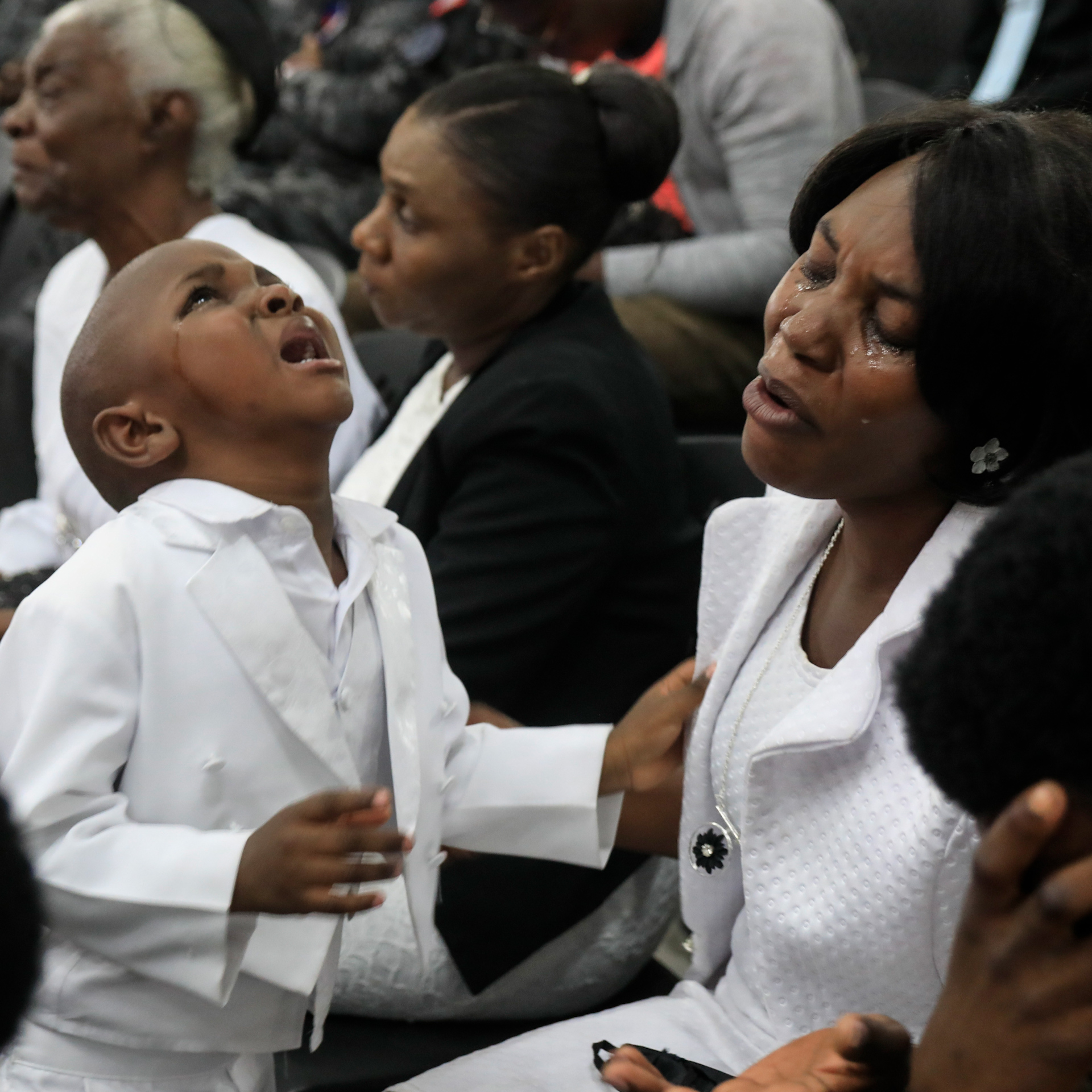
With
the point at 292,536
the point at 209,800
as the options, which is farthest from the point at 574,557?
the point at 209,800

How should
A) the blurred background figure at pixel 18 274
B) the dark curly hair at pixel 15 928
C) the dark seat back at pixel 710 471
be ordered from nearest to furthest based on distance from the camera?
the dark curly hair at pixel 15 928 → the dark seat back at pixel 710 471 → the blurred background figure at pixel 18 274

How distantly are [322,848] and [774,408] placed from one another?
52cm

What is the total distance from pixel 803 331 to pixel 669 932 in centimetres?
154

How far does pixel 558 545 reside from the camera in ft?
5.75

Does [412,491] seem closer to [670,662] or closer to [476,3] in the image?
[670,662]

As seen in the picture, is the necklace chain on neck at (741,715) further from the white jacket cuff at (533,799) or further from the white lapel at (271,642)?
the white lapel at (271,642)

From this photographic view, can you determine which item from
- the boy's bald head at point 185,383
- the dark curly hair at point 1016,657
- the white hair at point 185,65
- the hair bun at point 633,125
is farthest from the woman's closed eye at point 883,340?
the white hair at point 185,65

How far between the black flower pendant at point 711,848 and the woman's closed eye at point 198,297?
66cm

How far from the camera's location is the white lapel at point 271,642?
1.16 metres

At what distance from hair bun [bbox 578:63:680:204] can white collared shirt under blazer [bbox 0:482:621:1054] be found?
0.88m

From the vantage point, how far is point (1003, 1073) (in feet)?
2.75

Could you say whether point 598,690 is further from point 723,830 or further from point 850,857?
point 850,857

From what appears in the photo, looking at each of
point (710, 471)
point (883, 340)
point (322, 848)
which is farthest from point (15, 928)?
point (710, 471)

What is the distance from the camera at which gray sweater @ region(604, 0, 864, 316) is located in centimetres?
254
